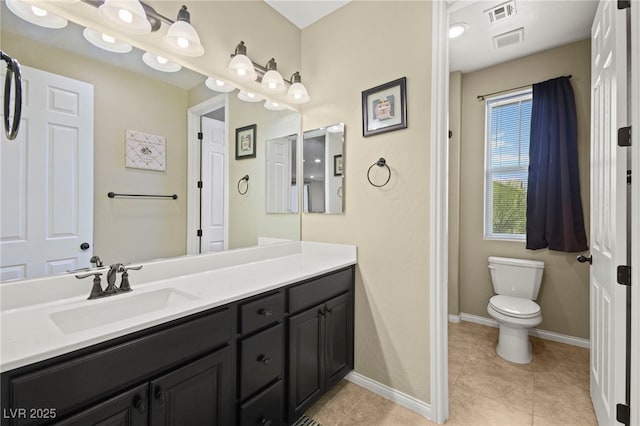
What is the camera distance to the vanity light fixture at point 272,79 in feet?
6.18

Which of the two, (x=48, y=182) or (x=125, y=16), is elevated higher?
(x=125, y=16)

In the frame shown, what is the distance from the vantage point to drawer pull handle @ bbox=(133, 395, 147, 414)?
0.88 meters

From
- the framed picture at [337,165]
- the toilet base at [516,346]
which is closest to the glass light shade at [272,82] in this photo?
the framed picture at [337,165]

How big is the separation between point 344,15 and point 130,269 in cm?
215

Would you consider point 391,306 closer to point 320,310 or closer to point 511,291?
point 320,310

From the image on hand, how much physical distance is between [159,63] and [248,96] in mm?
566

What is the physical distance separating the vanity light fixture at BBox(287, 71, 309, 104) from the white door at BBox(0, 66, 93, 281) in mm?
1206

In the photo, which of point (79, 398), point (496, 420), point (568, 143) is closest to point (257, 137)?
point (79, 398)

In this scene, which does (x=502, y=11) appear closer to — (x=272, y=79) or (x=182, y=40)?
(x=272, y=79)

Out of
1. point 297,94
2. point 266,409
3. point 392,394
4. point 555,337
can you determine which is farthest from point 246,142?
point 555,337

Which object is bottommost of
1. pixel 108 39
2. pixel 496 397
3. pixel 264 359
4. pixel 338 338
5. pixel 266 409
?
pixel 496 397

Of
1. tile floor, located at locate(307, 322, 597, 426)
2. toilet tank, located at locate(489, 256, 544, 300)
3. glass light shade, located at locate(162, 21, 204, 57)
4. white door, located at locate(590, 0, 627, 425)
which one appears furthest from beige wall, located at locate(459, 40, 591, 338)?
glass light shade, located at locate(162, 21, 204, 57)

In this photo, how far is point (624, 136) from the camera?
1172mm

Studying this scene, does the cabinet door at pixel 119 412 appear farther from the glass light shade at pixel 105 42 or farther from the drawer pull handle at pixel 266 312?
the glass light shade at pixel 105 42
